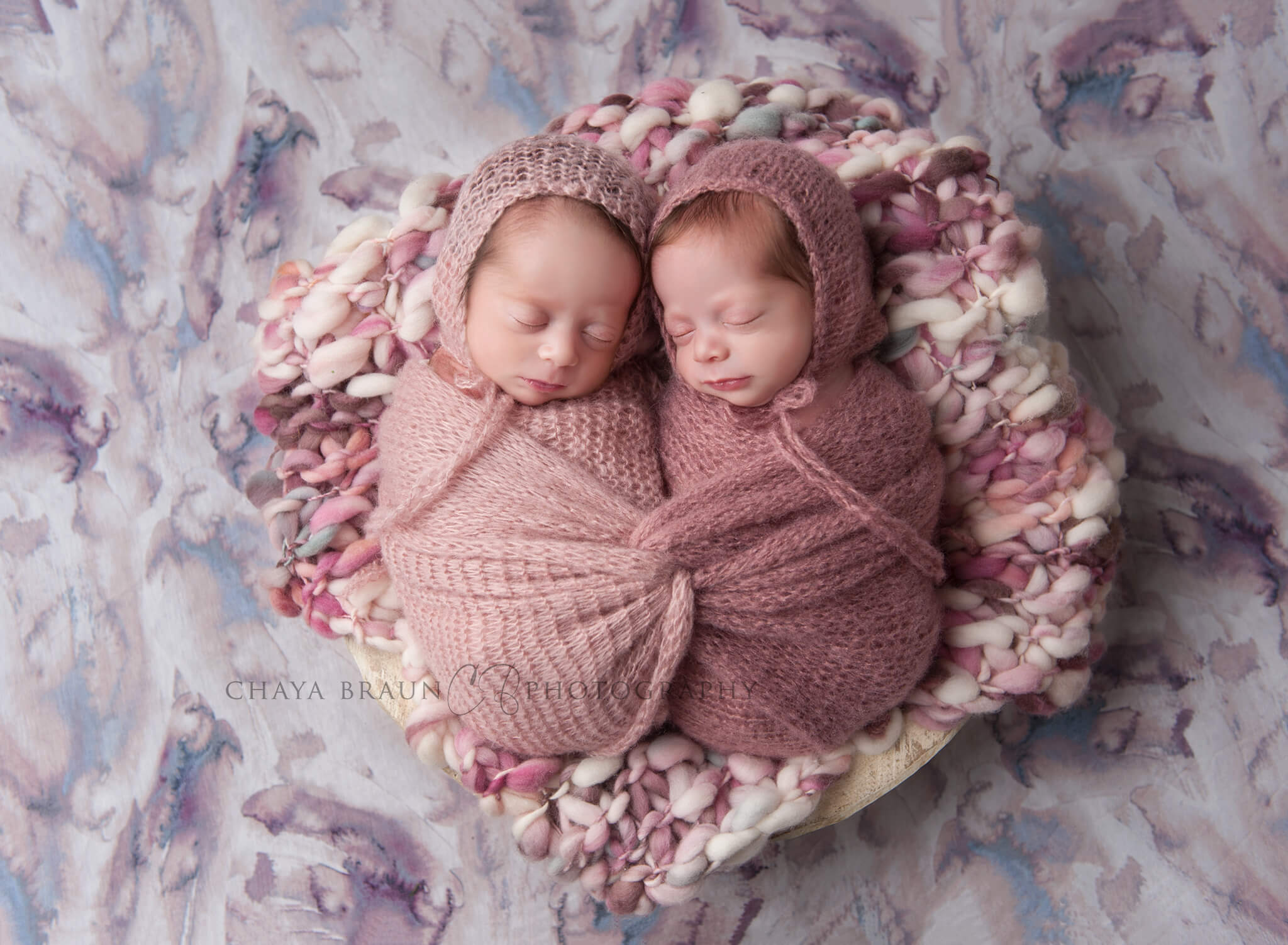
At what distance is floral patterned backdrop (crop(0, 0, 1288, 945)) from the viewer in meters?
1.18

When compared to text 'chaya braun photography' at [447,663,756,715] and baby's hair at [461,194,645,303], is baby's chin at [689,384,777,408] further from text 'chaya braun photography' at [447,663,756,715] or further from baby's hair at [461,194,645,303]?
text 'chaya braun photography' at [447,663,756,715]

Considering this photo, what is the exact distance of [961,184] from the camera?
1.02m

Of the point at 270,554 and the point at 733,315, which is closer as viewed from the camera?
the point at 733,315

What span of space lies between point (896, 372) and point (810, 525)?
22cm

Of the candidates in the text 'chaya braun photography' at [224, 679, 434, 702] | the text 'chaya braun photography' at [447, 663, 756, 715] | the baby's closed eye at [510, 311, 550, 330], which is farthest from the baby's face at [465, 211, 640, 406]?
the text 'chaya braun photography' at [224, 679, 434, 702]

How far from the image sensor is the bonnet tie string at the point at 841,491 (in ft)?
3.09

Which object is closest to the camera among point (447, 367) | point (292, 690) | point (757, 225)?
point (757, 225)

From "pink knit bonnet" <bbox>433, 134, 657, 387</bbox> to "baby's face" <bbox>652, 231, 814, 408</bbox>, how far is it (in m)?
0.06

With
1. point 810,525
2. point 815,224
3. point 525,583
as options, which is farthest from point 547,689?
point 815,224

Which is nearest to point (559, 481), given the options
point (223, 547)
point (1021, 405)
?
point (1021, 405)

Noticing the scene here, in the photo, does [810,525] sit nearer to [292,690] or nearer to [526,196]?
[526,196]

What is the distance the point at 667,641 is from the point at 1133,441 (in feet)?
2.37

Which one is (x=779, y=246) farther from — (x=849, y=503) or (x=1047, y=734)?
(x=1047, y=734)

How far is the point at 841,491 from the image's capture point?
944 millimetres
